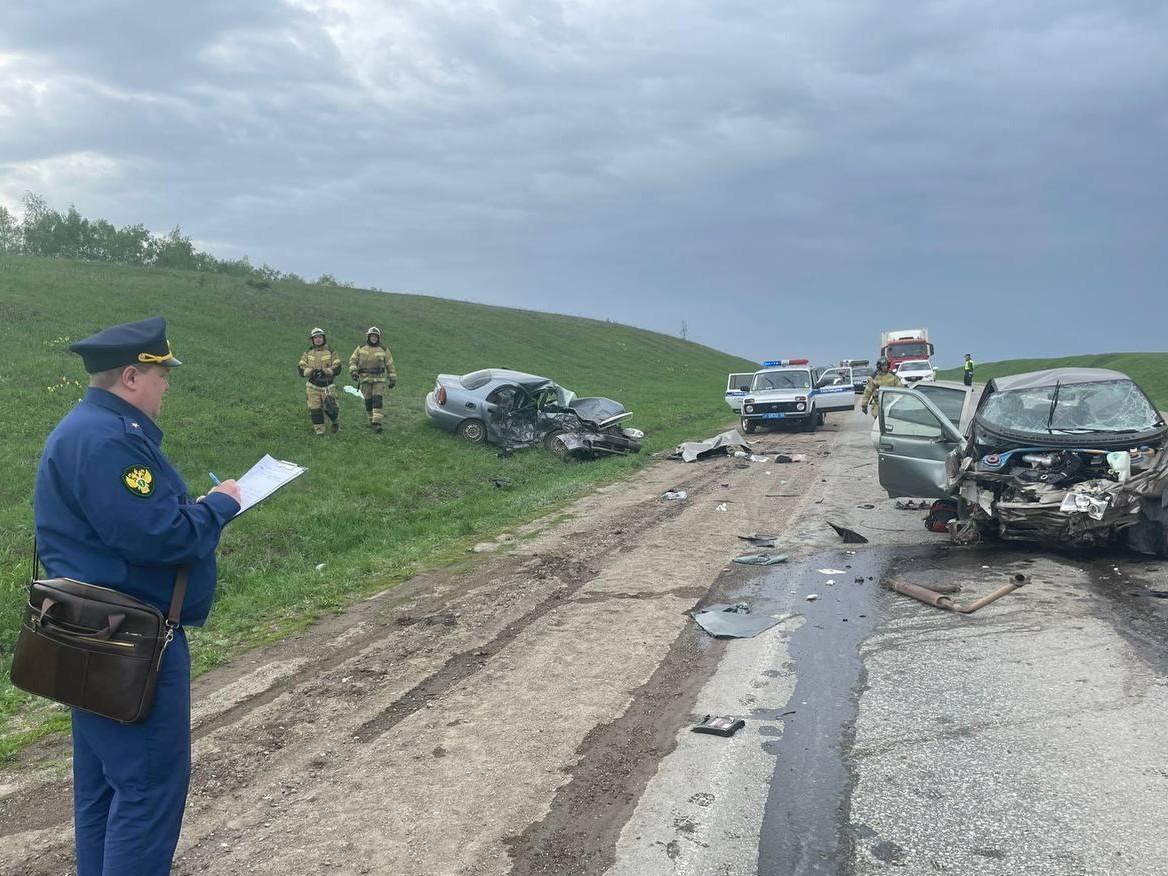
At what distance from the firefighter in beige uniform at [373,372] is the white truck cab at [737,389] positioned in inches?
399

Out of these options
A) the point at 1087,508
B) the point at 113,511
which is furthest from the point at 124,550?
the point at 1087,508

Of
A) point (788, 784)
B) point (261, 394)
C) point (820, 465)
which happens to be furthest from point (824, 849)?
point (261, 394)

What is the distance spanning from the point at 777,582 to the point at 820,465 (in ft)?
29.4

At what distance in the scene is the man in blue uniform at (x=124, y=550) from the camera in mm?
2666

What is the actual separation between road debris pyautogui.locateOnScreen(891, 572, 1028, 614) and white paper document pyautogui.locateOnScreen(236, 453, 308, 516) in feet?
17.1

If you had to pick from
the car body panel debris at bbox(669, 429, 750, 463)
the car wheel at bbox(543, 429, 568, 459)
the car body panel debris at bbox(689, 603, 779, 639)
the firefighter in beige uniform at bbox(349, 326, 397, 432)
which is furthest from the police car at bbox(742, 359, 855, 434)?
the car body panel debris at bbox(689, 603, 779, 639)

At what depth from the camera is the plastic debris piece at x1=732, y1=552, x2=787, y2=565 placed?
856cm

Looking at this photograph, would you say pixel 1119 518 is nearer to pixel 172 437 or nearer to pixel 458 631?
pixel 458 631

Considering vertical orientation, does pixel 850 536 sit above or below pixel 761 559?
above

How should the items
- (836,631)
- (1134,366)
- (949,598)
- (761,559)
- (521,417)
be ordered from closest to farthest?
1. (836,631)
2. (949,598)
3. (761,559)
4. (521,417)
5. (1134,366)

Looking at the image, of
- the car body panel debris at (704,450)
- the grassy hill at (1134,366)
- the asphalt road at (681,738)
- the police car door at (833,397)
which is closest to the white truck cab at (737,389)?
the police car door at (833,397)

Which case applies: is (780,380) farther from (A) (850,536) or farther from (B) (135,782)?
(B) (135,782)

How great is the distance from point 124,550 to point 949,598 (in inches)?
242

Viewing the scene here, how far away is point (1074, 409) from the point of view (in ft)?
29.2
